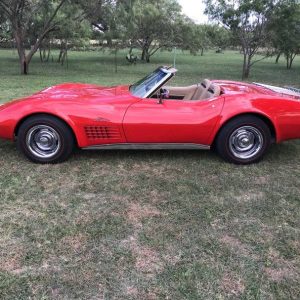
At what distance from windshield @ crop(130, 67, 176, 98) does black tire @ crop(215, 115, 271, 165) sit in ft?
3.04

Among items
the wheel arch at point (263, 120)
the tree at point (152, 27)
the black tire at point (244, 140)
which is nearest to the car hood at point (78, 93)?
the wheel arch at point (263, 120)

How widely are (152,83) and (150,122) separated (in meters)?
0.65

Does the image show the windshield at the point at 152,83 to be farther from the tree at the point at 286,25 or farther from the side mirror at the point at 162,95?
the tree at the point at 286,25

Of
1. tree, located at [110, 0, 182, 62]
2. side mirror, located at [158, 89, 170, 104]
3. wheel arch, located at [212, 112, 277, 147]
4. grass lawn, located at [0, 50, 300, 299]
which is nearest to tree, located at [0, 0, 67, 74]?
tree, located at [110, 0, 182, 62]

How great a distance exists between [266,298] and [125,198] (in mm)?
1693

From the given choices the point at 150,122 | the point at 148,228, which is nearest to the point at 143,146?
the point at 150,122

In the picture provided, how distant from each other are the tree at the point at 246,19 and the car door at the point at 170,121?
12.7 m

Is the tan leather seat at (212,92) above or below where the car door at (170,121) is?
above

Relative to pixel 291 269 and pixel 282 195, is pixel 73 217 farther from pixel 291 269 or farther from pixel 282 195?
pixel 282 195

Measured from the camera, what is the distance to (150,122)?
439 centimetres

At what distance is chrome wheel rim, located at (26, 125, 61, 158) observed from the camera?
174 inches

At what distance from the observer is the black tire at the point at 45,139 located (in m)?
4.37

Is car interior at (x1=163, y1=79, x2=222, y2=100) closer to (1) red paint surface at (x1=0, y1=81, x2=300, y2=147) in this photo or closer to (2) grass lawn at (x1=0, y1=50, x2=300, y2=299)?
(1) red paint surface at (x1=0, y1=81, x2=300, y2=147)

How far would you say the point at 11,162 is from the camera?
4.57 metres
